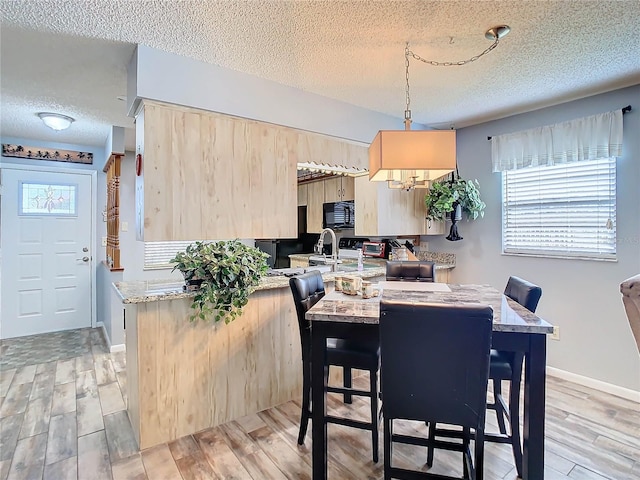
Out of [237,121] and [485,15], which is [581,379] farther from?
[237,121]

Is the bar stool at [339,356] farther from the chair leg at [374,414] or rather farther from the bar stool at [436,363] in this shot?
the bar stool at [436,363]

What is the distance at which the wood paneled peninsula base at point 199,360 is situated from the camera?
2078mm

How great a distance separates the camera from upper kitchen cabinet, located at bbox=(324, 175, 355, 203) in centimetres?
454

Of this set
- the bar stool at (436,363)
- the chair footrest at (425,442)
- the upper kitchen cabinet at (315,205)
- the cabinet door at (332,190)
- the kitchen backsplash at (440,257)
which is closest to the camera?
the bar stool at (436,363)

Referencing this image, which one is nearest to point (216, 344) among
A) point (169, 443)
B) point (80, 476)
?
point (169, 443)

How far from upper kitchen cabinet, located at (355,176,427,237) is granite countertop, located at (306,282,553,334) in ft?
4.23

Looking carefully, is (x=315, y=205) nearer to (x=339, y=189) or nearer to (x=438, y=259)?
(x=339, y=189)

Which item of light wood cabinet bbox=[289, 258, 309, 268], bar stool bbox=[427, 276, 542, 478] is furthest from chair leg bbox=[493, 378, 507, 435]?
light wood cabinet bbox=[289, 258, 309, 268]

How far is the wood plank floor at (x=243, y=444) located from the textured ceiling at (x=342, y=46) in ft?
8.08

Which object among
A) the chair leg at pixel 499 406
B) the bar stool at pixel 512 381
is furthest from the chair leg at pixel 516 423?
the chair leg at pixel 499 406

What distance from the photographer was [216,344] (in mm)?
2332

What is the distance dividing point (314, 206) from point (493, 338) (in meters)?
3.78

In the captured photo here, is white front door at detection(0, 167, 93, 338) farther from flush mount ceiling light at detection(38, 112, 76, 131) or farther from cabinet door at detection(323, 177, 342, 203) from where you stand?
cabinet door at detection(323, 177, 342, 203)

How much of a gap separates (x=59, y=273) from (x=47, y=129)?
1815 millimetres
